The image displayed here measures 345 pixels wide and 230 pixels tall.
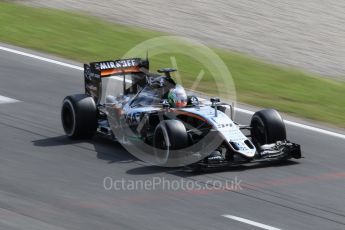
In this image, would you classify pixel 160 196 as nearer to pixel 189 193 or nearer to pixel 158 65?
pixel 189 193

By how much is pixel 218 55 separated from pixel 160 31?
2218mm

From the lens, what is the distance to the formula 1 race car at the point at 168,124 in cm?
1285

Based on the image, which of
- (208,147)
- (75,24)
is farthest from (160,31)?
(208,147)

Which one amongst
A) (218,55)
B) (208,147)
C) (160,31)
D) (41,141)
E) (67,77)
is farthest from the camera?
(160,31)

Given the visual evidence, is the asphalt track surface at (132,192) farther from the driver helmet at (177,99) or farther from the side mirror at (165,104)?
the driver helmet at (177,99)

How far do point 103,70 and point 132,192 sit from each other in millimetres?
3453

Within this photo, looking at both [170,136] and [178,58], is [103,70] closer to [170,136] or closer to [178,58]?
[170,136]

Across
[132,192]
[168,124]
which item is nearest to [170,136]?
[168,124]

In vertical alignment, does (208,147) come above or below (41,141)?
above

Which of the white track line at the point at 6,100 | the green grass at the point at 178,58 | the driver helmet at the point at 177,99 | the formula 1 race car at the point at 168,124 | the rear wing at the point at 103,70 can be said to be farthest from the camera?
the green grass at the point at 178,58

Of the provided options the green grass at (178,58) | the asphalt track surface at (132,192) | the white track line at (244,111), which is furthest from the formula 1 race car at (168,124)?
the green grass at (178,58)

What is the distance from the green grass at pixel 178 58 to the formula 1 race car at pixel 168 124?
330 cm

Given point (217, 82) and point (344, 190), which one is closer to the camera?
point (344, 190)

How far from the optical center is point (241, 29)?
23.1 m
